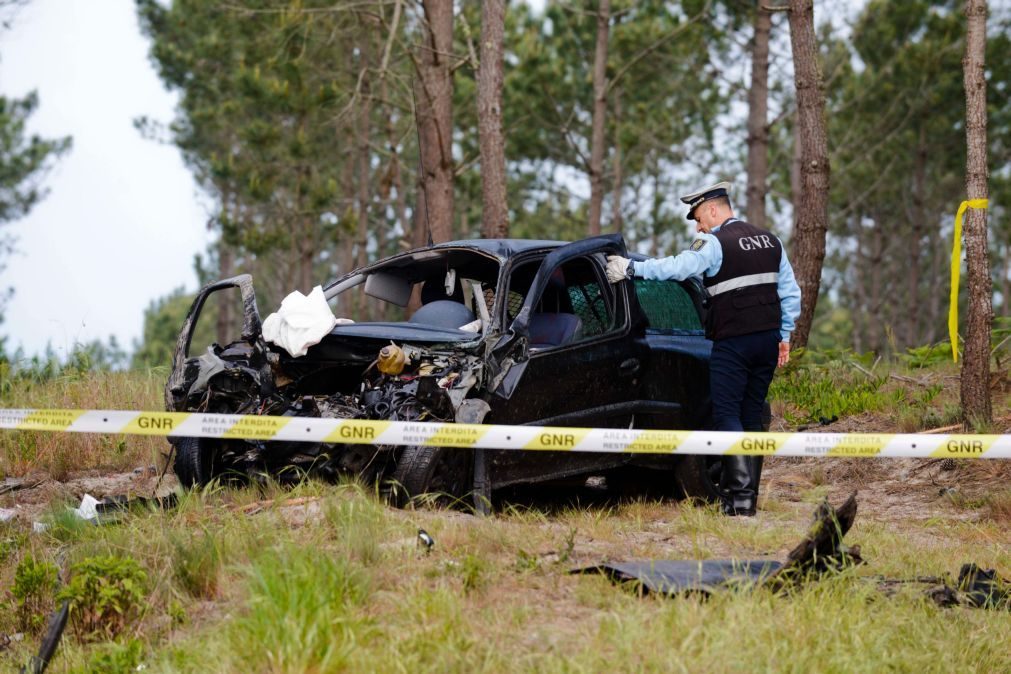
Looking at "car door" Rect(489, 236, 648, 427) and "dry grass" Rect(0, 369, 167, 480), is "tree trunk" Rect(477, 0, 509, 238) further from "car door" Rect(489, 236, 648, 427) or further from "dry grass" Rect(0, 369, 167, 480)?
"car door" Rect(489, 236, 648, 427)

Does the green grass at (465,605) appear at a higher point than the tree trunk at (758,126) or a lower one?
lower

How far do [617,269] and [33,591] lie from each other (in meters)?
3.65

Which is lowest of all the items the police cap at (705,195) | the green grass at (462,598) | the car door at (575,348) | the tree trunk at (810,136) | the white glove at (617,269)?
the green grass at (462,598)

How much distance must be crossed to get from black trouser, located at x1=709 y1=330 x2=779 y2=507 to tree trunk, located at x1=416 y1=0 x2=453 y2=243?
21.8 feet

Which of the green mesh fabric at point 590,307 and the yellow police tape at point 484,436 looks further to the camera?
the green mesh fabric at point 590,307

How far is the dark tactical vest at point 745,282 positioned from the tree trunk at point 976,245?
2172 mm

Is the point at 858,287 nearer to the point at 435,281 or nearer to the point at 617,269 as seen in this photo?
the point at 435,281

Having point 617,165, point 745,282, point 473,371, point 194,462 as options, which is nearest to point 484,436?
point 473,371

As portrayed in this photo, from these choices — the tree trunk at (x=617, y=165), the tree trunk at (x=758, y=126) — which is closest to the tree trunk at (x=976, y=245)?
the tree trunk at (x=758, y=126)

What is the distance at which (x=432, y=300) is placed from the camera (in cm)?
752

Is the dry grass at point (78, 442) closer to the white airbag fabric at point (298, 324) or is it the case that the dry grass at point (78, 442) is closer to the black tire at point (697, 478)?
the white airbag fabric at point (298, 324)

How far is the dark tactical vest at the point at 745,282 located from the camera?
23.2 feet

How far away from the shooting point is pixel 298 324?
6.34 meters

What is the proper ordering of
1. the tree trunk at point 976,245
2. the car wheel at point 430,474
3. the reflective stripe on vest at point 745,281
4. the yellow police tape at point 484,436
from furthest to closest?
the tree trunk at point 976,245
the reflective stripe on vest at point 745,281
the car wheel at point 430,474
the yellow police tape at point 484,436
